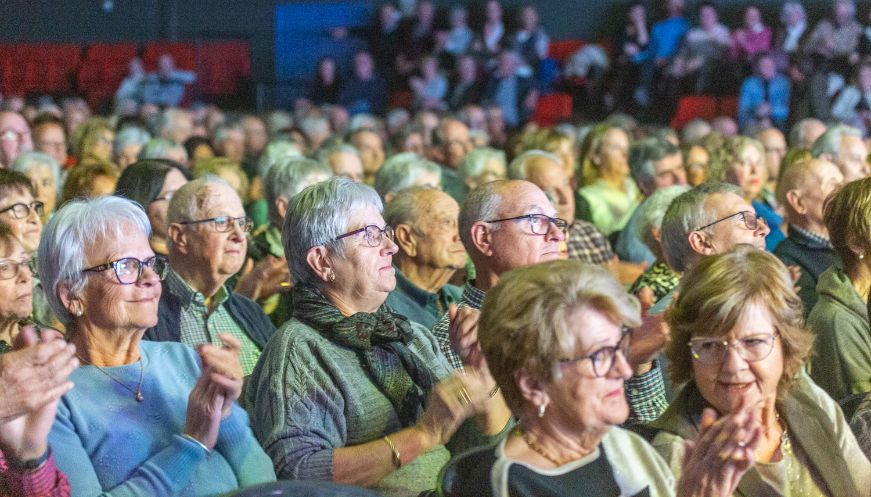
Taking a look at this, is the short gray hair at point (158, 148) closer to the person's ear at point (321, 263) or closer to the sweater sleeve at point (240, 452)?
the person's ear at point (321, 263)

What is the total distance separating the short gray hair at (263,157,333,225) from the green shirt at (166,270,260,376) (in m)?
1.46

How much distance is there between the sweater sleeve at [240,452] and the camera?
2.76m

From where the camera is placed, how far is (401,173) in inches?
233

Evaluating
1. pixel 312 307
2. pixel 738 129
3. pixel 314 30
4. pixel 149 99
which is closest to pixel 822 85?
pixel 738 129

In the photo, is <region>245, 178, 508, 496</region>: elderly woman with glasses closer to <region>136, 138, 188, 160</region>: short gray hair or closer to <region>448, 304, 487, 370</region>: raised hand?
<region>448, 304, 487, 370</region>: raised hand

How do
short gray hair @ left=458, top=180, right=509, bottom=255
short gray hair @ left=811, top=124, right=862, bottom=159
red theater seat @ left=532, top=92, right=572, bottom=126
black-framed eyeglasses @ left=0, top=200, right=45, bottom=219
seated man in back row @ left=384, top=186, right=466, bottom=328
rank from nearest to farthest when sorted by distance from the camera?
short gray hair @ left=458, top=180, right=509, bottom=255 → black-framed eyeglasses @ left=0, top=200, right=45, bottom=219 → seated man in back row @ left=384, top=186, right=466, bottom=328 → short gray hair @ left=811, top=124, right=862, bottom=159 → red theater seat @ left=532, top=92, right=572, bottom=126

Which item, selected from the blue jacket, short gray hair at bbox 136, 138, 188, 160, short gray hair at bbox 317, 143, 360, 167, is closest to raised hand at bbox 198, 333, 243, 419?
short gray hair at bbox 317, 143, 360, 167

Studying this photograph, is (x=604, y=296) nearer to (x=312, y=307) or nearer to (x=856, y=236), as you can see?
(x=312, y=307)

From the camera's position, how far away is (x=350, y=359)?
3.05 metres

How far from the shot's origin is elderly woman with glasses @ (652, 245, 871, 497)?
2730 millimetres

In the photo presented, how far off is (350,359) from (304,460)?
0.93 feet

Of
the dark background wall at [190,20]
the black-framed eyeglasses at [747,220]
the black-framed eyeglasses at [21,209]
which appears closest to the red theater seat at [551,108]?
the dark background wall at [190,20]

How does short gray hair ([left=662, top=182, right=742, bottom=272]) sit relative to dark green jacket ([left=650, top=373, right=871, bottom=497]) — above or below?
above

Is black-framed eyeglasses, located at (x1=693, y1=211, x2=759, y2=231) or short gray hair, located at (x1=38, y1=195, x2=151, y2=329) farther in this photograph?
black-framed eyeglasses, located at (x1=693, y1=211, x2=759, y2=231)
